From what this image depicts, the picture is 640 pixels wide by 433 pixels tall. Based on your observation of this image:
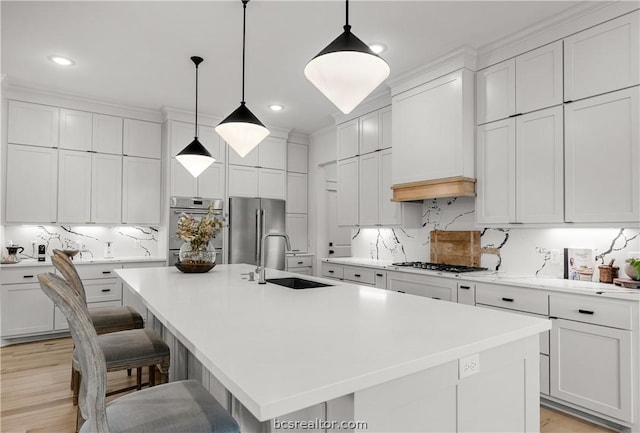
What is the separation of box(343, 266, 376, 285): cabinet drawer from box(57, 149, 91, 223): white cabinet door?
10.6ft

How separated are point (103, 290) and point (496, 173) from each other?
441 centimetres

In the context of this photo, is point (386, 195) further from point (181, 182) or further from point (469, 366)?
point (469, 366)

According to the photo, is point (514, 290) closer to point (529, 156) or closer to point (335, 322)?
point (529, 156)

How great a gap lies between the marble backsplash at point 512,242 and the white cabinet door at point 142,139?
10.4 feet

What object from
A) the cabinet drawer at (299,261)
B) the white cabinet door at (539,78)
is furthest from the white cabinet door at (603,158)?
the cabinet drawer at (299,261)

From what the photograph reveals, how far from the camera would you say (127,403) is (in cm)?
132

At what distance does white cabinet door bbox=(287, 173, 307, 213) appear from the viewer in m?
6.11

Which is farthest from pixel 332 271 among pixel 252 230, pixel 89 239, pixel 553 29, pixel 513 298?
pixel 553 29

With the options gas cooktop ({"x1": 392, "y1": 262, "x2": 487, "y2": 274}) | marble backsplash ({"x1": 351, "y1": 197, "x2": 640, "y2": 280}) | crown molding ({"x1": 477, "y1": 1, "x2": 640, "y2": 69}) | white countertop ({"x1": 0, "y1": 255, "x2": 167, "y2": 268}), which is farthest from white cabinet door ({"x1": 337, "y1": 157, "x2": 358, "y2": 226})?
white countertop ({"x1": 0, "y1": 255, "x2": 167, "y2": 268})

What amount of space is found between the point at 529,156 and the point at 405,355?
255cm

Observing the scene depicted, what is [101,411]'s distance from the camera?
44.1 inches

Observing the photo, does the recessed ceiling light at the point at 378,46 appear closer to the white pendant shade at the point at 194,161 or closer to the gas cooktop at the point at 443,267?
the white pendant shade at the point at 194,161

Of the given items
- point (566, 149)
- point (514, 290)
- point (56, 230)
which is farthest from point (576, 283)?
point (56, 230)

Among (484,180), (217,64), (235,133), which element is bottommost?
(484,180)
